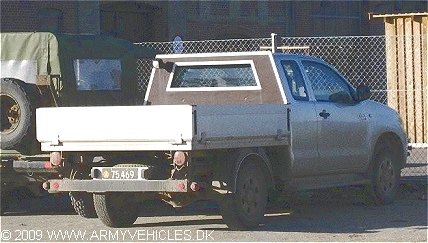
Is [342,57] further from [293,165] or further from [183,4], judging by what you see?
[293,165]

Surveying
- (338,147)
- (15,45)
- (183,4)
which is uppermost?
(183,4)

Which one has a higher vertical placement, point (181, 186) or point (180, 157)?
point (180, 157)

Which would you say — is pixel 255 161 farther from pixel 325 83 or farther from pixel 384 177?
pixel 384 177

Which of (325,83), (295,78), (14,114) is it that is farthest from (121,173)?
(325,83)

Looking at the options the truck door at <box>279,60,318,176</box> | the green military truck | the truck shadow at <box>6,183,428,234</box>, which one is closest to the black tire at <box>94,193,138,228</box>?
the truck shadow at <box>6,183,428,234</box>

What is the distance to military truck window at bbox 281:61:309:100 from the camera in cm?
1336

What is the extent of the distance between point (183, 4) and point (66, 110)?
2294cm

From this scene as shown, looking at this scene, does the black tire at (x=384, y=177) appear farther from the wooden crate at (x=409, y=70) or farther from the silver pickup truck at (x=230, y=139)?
the wooden crate at (x=409, y=70)

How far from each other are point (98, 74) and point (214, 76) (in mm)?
1903

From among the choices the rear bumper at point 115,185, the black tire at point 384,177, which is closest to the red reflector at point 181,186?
the rear bumper at point 115,185

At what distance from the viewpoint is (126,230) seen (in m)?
12.4

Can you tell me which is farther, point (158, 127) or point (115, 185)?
point (115, 185)

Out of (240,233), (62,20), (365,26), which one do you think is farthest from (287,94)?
(365,26)

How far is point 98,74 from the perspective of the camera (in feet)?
48.8
